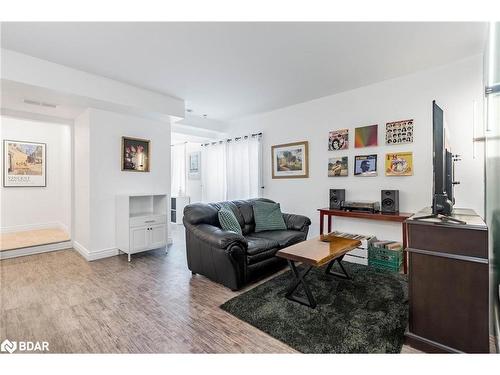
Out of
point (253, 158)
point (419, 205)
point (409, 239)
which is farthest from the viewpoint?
point (253, 158)

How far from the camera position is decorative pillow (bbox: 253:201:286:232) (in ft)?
11.4

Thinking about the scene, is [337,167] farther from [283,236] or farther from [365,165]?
[283,236]

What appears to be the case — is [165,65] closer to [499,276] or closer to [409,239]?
[409,239]

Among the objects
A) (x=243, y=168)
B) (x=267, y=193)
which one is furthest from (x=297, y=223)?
(x=243, y=168)

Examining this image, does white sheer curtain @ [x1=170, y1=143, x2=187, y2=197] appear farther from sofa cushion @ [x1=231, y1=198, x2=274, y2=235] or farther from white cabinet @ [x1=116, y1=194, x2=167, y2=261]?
sofa cushion @ [x1=231, y1=198, x2=274, y2=235]

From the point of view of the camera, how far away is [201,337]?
1.73 metres

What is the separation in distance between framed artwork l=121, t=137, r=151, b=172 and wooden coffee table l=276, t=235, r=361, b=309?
2926 mm

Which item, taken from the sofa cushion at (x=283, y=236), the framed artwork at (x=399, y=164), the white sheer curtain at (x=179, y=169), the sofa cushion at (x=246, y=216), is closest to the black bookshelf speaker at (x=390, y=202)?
the framed artwork at (x=399, y=164)

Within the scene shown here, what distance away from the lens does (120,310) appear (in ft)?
6.96

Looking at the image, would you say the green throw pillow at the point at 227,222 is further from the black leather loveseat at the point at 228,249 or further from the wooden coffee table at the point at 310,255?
the wooden coffee table at the point at 310,255

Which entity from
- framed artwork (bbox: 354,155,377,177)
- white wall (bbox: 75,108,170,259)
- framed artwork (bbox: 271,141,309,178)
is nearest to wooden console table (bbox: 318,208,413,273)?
framed artwork (bbox: 354,155,377,177)

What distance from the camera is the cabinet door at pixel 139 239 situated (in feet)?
11.5
